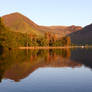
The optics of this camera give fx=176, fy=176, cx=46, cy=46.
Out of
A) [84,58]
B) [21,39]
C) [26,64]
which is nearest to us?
[26,64]

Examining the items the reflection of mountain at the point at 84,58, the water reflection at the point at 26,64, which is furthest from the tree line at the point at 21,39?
the water reflection at the point at 26,64

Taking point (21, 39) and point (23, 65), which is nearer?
point (23, 65)

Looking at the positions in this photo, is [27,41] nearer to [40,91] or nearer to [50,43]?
[50,43]

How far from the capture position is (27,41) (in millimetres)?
126375

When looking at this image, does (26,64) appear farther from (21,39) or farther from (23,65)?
(21,39)

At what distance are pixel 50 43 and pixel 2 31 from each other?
8332 cm

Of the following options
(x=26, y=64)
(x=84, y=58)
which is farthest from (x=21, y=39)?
(x=26, y=64)

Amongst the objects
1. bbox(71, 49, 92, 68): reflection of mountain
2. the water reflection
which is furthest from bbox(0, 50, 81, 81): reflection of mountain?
bbox(71, 49, 92, 68): reflection of mountain

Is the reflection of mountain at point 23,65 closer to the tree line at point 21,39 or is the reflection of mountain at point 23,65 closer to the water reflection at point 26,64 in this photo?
the water reflection at point 26,64

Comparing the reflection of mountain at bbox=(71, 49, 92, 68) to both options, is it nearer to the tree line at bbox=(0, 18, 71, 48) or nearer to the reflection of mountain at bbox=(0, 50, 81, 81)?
the reflection of mountain at bbox=(0, 50, 81, 81)

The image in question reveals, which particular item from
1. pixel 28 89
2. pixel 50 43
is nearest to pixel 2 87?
pixel 28 89

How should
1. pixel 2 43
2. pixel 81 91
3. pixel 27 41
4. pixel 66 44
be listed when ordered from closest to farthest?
pixel 81 91 < pixel 2 43 < pixel 27 41 < pixel 66 44

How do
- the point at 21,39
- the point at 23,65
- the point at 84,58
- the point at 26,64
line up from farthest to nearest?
the point at 21,39
the point at 84,58
the point at 26,64
the point at 23,65

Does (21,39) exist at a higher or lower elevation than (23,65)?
higher
